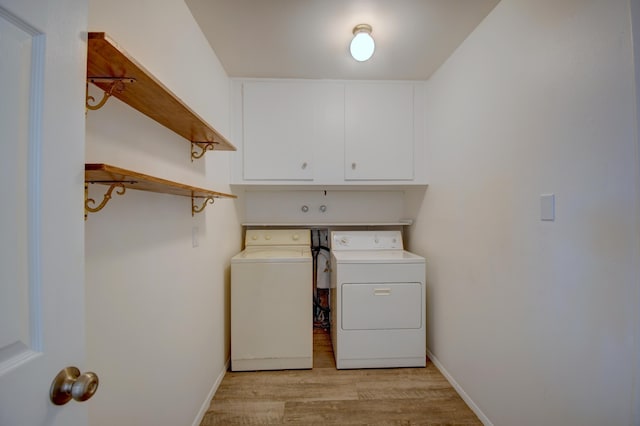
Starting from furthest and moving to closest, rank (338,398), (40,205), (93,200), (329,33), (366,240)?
1. (366,240)
2. (338,398)
3. (329,33)
4. (93,200)
5. (40,205)

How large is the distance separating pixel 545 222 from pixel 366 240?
1517 mm

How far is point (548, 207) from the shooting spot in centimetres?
110

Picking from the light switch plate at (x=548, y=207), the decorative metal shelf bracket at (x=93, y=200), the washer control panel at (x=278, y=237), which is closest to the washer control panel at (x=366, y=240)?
the washer control panel at (x=278, y=237)

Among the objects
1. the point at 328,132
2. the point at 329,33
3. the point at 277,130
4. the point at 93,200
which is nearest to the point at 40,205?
the point at 93,200

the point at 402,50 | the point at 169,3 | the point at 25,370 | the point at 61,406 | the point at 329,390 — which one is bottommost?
the point at 329,390

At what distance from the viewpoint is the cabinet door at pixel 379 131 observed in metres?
2.22

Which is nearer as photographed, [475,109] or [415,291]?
[475,109]

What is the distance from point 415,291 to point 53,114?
2133 mm

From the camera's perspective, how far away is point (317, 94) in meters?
2.19

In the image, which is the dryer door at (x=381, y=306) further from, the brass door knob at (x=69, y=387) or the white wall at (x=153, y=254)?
the brass door knob at (x=69, y=387)

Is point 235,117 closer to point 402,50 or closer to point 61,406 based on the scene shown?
point 402,50

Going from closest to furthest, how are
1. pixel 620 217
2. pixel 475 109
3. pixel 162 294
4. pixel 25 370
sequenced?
1. pixel 25 370
2. pixel 620 217
3. pixel 162 294
4. pixel 475 109

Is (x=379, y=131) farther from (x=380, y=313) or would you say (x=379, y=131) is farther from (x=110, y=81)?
(x=110, y=81)

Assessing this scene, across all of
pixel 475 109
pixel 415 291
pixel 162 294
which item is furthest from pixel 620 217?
pixel 162 294
